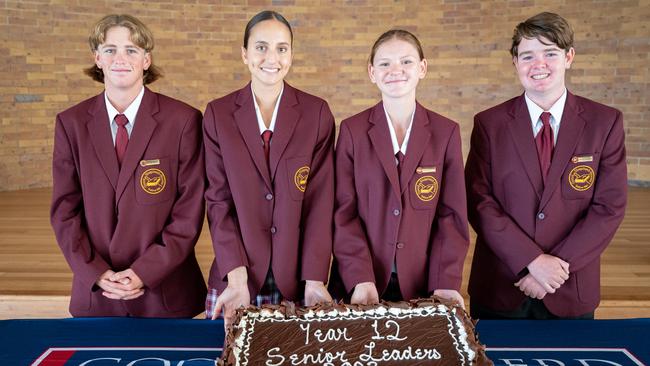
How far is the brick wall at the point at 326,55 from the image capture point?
7.14 m

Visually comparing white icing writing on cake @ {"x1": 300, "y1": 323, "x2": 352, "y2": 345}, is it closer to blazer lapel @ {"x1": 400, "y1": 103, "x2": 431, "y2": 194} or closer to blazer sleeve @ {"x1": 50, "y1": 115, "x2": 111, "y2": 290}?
blazer lapel @ {"x1": 400, "y1": 103, "x2": 431, "y2": 194}

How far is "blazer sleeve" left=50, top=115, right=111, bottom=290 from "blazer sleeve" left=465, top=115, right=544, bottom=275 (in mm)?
1436

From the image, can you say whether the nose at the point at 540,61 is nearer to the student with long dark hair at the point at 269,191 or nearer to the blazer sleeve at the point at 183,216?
the student with long dark hair at the point at 269,191

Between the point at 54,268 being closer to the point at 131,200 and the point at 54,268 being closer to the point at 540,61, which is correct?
the point at 131,200

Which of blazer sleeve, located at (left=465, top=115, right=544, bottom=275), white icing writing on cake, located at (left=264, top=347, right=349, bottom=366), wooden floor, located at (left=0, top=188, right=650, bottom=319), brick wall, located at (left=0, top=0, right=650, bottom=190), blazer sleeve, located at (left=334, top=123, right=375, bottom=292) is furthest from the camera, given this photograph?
brick wall, located at (left=0, top=0, right=650, bottom=190)

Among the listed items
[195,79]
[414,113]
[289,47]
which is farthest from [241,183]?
[195,79]

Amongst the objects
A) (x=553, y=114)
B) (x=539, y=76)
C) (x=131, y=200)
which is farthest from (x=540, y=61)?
(x=131, y=200)

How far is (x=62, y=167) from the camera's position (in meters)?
2.10

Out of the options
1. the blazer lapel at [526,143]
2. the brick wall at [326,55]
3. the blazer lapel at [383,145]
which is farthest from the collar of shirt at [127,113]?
the brick wall at [326,55]

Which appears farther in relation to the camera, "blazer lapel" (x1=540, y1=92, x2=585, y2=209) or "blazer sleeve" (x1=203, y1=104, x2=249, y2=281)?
"blazer lapel" (x1=540, y1=92, x2=585, y2=209)

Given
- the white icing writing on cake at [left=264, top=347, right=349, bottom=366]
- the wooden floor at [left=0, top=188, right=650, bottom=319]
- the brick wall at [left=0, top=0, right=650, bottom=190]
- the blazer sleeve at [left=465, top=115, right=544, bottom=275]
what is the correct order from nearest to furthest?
the white icing writing on cake at [left=264, top=347, right=349, bottom=366], the blazer sleeve at [left=465, top=115, right=544, bottom=275], the wooden floor at [left=0, top=188, right=650, bottom=319], the brick wall at [left=0, top=0, right=650, bottom=190]

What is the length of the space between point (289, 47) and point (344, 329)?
1051 mm

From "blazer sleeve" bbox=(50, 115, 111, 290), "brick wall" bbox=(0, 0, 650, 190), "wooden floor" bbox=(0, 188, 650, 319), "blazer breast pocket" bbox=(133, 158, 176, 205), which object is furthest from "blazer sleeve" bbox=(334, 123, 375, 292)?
"brick wall" bbox=(0, 0, 650, 190)

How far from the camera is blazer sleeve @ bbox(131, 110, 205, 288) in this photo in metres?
2.04
